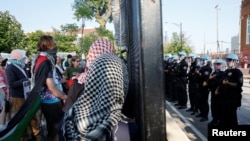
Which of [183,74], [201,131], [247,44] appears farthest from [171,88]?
[247,44]

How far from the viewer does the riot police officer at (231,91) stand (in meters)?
7.32

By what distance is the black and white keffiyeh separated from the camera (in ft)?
6.93

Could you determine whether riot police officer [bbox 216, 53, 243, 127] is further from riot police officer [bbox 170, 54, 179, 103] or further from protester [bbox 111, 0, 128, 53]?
riot police officer [bbox 170, 54, 179, 103]

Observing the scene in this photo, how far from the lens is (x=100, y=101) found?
2.14 metres

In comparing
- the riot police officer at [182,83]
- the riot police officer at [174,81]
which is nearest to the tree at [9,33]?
the riot police officer at [174,81]

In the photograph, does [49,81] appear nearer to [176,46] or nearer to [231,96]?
[231,96]

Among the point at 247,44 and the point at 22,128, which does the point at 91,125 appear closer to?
the point at 22,128

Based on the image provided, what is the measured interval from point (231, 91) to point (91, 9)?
79.2ft

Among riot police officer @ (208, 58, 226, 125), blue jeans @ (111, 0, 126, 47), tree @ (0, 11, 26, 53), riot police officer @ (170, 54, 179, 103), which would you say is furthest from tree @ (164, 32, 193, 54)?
blue jeans @ (111, 0, 126, 47)

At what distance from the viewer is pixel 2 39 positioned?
32.3m

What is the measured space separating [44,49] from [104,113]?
2.45 m

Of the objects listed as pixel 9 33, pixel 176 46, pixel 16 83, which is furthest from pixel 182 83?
pixel 176 46

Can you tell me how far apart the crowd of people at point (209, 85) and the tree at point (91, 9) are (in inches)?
605

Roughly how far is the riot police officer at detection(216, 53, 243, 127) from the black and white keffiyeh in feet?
18.2
